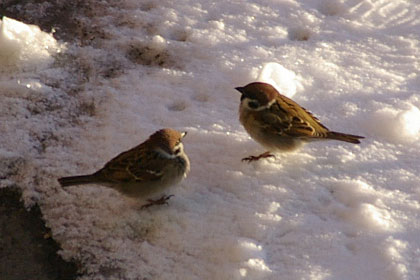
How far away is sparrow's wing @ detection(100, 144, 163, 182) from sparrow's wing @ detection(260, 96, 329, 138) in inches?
31.0

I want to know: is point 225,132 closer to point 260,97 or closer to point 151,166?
point 260,97

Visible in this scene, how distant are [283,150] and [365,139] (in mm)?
594

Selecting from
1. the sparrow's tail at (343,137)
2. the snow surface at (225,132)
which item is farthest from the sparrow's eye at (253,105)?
the sparrow's tail at (343,137)

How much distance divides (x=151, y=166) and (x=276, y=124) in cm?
89

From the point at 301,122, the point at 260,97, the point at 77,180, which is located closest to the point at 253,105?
the point at 260,97

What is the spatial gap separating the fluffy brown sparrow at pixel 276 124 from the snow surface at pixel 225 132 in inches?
6.0

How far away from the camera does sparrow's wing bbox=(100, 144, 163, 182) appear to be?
3887 millimetres

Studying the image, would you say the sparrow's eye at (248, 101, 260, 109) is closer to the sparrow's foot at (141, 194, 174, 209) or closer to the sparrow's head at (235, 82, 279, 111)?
the sparrow's head at (235, 82, 279, 111)

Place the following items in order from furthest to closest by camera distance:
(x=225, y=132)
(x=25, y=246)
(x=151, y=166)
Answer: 1. (x=225, y=132)
2. (x=151, y=166)
3. (x=25, y=246)

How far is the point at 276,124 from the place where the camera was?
428 cm

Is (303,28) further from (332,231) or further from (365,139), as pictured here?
(332,231)

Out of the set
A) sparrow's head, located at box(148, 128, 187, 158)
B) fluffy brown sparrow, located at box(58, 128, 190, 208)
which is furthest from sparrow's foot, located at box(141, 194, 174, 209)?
sparrow's head, located at box(148, 128, 187, 158)

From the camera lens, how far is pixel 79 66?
4.93 metres

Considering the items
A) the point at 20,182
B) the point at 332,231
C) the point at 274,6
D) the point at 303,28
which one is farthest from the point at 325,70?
the point at 20,182
